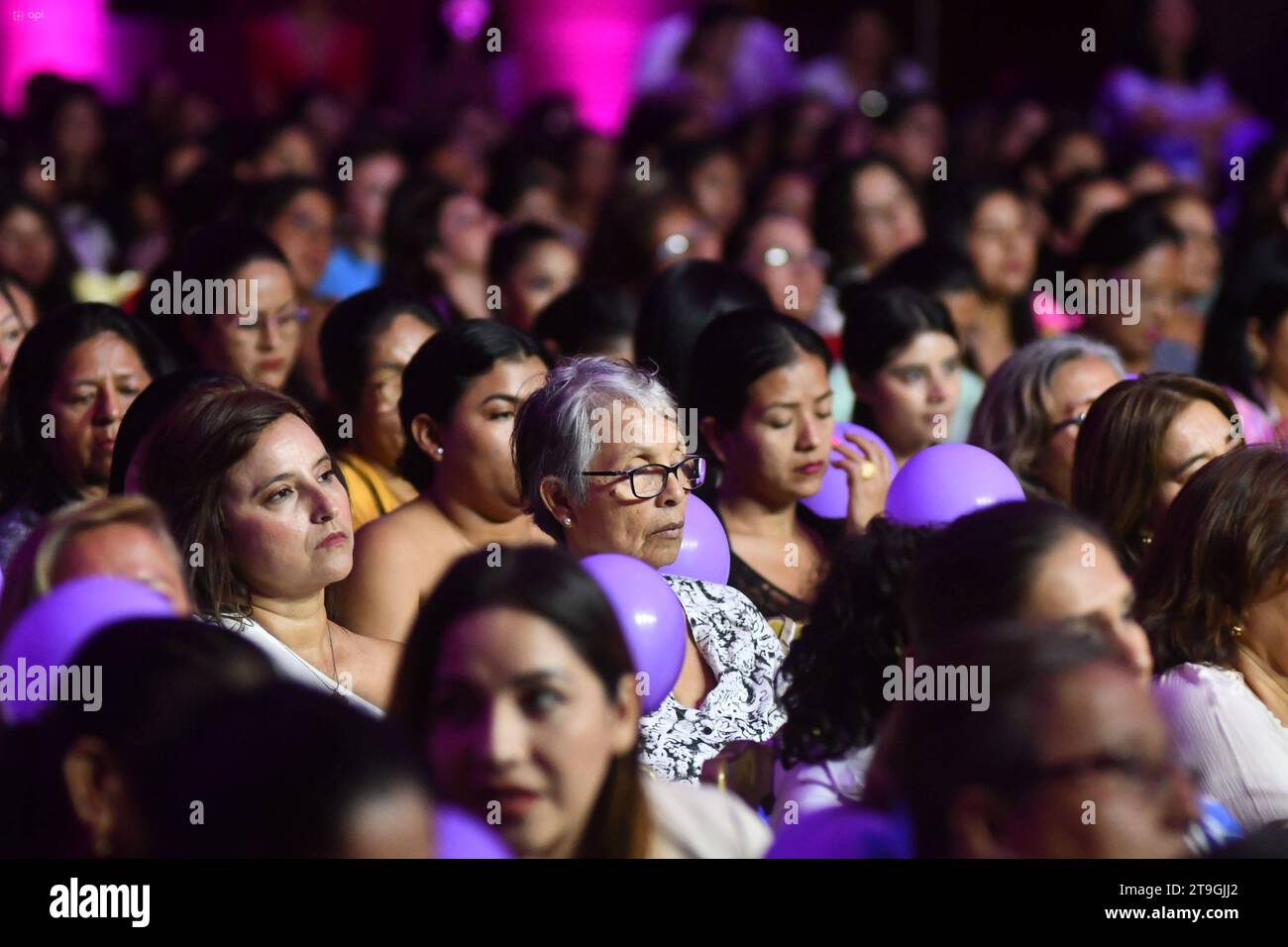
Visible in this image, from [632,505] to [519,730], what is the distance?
1.27 meters

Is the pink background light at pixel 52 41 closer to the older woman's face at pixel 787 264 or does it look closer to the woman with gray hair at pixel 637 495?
the older woman's face at pixel 787 264

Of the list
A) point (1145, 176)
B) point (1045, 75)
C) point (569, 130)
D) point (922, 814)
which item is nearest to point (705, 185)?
point (569, 130)

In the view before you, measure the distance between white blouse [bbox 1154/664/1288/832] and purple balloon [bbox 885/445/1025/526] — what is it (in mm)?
661

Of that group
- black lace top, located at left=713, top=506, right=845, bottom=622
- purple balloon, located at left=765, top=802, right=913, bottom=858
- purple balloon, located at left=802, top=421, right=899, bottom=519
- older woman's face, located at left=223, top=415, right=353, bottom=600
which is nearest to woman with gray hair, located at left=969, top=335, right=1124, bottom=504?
purple balloon, located at left=802, top=421, right=899, bottom=519

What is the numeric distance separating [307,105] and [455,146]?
1223 mm

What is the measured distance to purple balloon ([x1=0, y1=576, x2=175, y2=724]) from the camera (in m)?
2.31

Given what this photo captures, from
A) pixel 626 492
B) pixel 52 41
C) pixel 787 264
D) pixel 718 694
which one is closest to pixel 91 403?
pixel 626 492

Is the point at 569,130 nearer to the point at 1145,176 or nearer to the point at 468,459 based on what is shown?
the point at 1145,176

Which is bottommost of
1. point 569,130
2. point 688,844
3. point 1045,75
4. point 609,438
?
point 688,844

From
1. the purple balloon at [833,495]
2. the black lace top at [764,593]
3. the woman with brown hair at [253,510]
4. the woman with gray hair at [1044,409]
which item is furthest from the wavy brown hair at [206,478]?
the woman with gray hair at [1044,409]

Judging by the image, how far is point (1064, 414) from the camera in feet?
13.6

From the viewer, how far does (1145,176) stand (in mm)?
7551

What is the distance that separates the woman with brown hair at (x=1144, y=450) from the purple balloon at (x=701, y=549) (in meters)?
0.71

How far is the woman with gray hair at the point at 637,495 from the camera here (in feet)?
10.6
